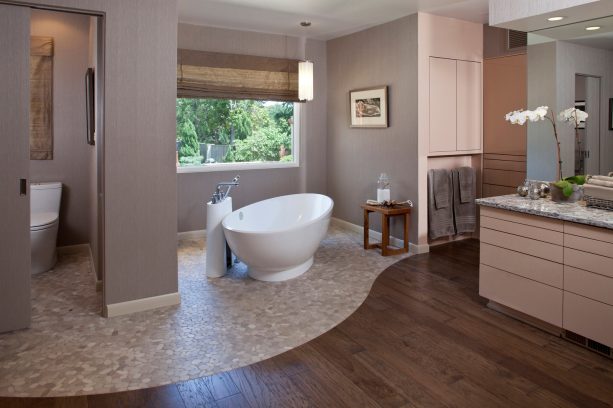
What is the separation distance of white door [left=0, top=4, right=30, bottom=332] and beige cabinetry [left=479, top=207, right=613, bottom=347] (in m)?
3.06

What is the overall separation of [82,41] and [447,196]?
408 cm

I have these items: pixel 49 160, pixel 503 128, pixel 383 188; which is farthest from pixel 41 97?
pixel 503 128

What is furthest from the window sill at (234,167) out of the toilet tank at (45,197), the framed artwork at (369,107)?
the toilet tank at (45,197)

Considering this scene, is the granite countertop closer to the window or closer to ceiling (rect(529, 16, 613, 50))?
ceiling (rect(529, 16, 613, 50))

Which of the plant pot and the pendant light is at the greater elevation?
the pendant light

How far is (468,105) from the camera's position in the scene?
5109mm

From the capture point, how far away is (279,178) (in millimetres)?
6082

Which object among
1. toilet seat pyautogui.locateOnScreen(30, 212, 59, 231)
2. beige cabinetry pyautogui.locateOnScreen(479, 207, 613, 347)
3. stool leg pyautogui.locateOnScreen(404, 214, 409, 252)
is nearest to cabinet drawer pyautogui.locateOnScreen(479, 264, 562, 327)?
beige cabinetry pyautogui.locateOnScreen(479, 207, 613, 347)

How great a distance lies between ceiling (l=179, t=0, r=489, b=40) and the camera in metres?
4.36

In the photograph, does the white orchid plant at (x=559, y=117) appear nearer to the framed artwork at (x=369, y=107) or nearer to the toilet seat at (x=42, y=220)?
the framed artwork at (x=369, y=107)

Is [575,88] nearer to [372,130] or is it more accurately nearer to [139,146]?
[372,130]

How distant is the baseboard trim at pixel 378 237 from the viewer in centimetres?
490

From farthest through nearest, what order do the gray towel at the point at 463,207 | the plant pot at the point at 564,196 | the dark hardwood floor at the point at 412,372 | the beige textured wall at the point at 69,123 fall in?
1. the gray towel at the point at 463,207
2. the beige textured wall at the point at 69,123
3. the plant pot at the point at 564,196
4. the dark hardwood floor at the point at 412,372

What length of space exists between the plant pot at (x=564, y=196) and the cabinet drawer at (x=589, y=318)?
65 cm
